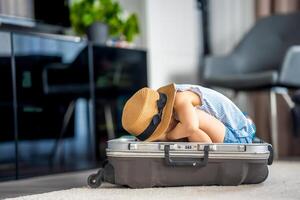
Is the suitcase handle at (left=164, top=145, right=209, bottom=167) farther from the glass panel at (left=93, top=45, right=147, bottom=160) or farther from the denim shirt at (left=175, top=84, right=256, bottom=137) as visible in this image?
the glass panel at (left=93, top=45, right=147, bottom=160)

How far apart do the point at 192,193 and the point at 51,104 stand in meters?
1.16

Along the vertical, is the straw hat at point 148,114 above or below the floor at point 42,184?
above

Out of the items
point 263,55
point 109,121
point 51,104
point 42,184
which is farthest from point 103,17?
point 42,184

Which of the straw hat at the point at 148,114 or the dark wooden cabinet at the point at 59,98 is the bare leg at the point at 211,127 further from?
the dark wooden cabinet at the point at 59,98

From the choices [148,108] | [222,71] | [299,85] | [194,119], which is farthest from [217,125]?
[222,71]

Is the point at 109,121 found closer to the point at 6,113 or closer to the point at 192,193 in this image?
→ the point at 6,113

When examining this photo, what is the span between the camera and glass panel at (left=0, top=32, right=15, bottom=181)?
2229 millimetres

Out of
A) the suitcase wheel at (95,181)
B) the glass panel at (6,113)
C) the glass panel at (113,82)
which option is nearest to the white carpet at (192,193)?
the suitcase wheel at (95,181)

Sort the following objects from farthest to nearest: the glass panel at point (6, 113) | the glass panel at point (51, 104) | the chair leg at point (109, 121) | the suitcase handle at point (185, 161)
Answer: the chair leg at point (109, 121)
the glass panel at point (51, 104)
the glass panel at point (6, 113)
the suitcase handle at point (185, 161)

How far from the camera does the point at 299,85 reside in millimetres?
2852

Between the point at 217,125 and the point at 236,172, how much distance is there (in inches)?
6.7

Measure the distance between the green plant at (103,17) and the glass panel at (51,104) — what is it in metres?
0.37

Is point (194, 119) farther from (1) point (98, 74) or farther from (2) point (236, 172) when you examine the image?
(1) point (98, 74)

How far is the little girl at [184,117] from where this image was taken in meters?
1.71
